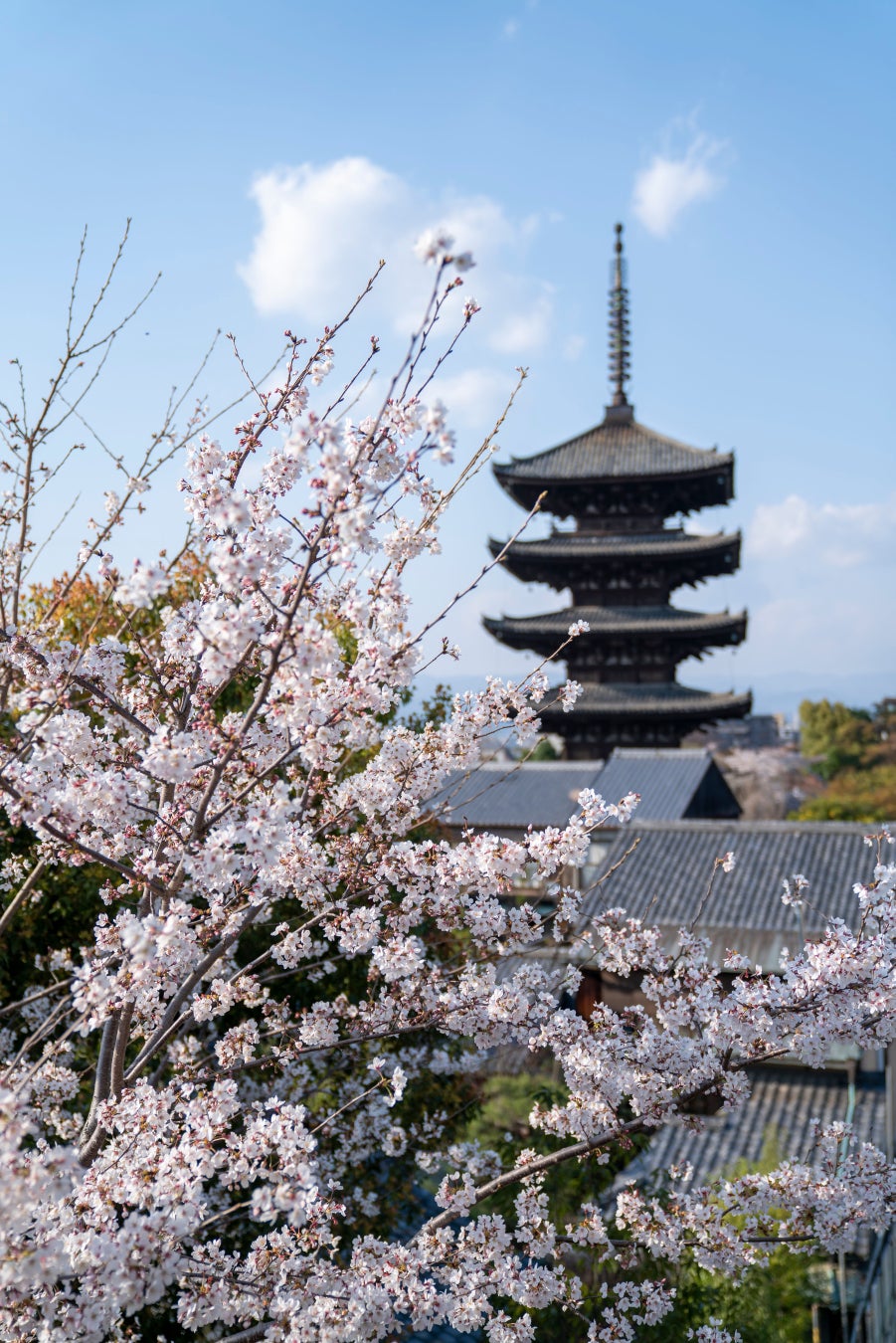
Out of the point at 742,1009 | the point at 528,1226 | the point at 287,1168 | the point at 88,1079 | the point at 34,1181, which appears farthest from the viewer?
the point at 88,1079

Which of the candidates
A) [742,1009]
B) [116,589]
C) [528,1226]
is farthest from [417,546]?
[528,1226]

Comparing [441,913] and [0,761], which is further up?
[0,761]

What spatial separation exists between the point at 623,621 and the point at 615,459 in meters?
4.30

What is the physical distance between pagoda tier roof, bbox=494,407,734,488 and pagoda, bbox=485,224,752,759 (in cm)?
3

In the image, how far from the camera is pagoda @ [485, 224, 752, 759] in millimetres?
24062

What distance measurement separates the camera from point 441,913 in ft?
12.9

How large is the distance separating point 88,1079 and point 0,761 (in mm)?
3850

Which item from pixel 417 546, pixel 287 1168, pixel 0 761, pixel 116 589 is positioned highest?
pixel 417 546

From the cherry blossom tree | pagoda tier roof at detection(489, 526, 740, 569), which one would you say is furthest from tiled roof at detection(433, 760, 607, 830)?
the cherry blossom tree

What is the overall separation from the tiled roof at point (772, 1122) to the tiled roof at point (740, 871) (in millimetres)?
1954

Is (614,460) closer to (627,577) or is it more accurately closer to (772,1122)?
(627,577)

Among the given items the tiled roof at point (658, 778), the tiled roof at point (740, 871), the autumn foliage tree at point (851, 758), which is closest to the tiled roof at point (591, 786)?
the tiled roof at point (658, 778)

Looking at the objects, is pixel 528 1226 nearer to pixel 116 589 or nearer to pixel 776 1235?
pixel 776 1235

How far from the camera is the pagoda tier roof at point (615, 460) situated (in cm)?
2433
